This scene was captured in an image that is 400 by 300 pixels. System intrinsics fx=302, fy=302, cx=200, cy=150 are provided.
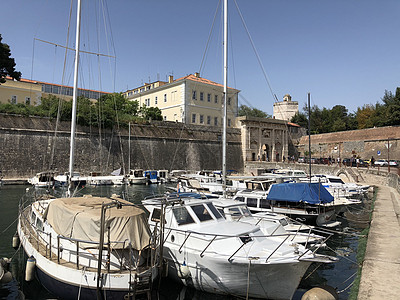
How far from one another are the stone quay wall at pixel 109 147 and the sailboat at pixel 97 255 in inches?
769

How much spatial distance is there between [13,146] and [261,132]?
127ft

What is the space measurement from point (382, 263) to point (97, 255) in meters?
7.59

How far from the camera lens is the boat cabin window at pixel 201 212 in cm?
1023

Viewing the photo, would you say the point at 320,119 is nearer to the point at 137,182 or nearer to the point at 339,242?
the point at 137,182

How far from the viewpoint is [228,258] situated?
26.8 ft

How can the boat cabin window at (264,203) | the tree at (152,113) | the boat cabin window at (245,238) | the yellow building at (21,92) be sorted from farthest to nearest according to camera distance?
the tree at (152,113)
the yellow building at (21,92)
the boat cabin window at (264,203)
the boat cabin window at (245,238)

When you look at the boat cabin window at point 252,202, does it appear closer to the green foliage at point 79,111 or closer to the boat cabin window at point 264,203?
the boat cabin window at point 264,203

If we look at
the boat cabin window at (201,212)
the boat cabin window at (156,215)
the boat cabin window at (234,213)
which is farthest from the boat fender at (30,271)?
the boat cabin window at (234,213)

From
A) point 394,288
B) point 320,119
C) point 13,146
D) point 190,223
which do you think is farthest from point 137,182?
point 320,119

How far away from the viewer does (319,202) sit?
51.9 ft

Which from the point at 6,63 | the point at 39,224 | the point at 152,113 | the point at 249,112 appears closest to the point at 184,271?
the point at 39,224

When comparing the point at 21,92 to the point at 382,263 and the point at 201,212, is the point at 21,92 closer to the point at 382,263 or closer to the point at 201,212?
the point at 201,212

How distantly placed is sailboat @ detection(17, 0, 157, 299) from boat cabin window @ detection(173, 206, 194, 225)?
1.70m

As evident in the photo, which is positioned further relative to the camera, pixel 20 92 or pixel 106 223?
pixel 20 92
